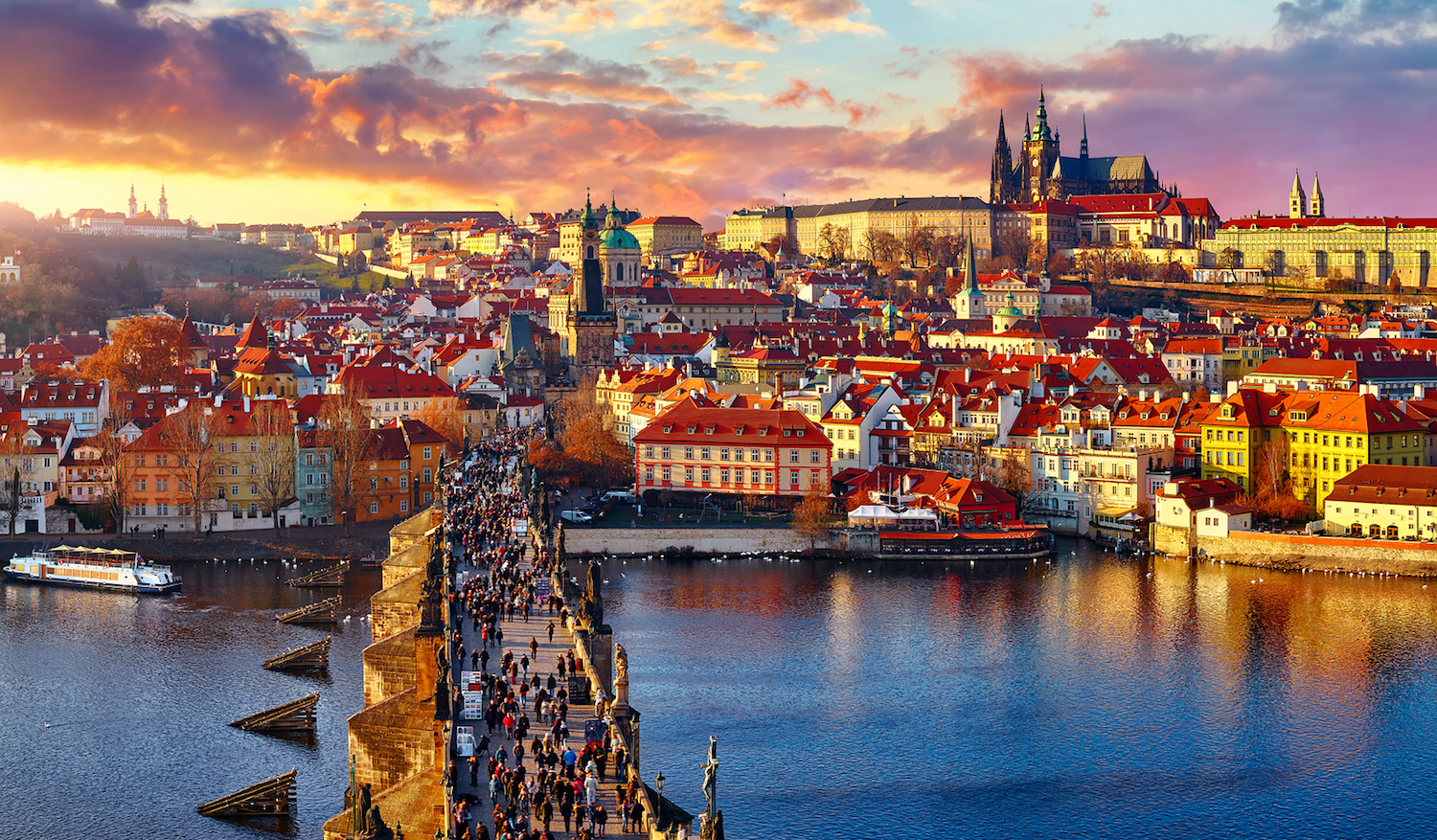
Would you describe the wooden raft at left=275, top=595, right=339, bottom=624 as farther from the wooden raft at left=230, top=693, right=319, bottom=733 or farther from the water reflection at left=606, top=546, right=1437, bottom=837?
the wooden raft at left=230, top=693, right=319, bottom=733

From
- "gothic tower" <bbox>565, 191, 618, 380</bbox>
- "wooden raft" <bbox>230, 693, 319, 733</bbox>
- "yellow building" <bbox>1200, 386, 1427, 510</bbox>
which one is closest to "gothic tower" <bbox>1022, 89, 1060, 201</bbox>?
"gothic tower" <bbox>565, 191, 618, 380</bbox>

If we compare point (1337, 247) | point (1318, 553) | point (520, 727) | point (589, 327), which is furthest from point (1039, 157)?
point (520, 727)

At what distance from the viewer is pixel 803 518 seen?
55.8 metres

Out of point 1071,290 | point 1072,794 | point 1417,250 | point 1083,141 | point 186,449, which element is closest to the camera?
point 1072,794

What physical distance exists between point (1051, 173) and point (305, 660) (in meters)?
147

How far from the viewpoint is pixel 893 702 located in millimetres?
35719

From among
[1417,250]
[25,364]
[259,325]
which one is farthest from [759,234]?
[25,364]

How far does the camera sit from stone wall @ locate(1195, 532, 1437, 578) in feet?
164

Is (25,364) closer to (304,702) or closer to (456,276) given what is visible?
(304,702)

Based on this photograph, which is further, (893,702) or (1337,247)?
(1337,247)

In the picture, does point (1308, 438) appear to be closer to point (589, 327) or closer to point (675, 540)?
point (675, 540)

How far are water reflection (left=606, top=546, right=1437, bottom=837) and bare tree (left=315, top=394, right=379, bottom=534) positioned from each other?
1036cm

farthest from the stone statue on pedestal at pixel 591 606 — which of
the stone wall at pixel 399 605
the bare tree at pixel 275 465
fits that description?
the bare tree at pixel 275 465

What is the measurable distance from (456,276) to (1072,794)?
5105 inches
